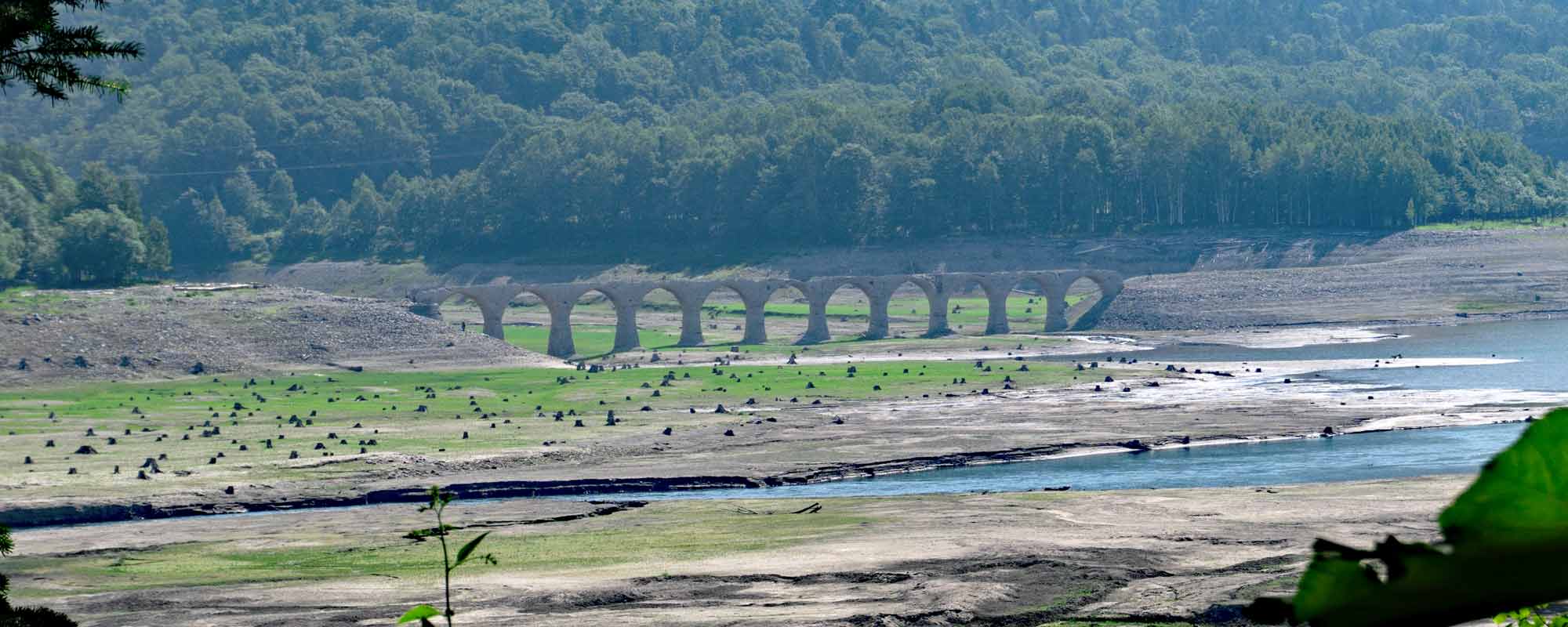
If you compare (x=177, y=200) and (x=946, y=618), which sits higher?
(x=177, y=200)

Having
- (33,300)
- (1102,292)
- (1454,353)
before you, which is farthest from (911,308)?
(33,300)

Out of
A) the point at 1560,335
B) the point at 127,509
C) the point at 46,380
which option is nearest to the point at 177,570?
the point at 127,509

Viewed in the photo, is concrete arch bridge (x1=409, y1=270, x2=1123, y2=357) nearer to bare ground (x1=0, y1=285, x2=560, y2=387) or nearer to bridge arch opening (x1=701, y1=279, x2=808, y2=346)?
bridge arch opening (x1=701, y1=279, x2=808, y2=346)

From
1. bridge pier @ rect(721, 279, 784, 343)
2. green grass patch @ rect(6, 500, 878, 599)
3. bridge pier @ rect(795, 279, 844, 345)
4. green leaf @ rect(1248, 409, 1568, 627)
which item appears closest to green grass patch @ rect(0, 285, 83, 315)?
bridge pier @ rect(721, 279, 784, 343)

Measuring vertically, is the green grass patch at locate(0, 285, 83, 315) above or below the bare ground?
above

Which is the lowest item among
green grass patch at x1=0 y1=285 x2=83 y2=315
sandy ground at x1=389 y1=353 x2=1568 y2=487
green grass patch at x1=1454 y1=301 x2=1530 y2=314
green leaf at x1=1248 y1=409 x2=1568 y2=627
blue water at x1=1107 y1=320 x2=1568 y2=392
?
sandy ground at x1=389 y1=353 x2=1568 y2=487

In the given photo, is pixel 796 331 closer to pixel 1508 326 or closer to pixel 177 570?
pixel 1508 326
